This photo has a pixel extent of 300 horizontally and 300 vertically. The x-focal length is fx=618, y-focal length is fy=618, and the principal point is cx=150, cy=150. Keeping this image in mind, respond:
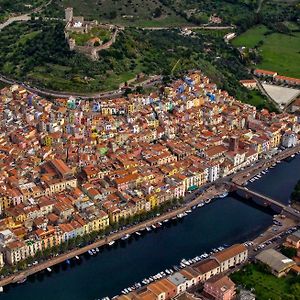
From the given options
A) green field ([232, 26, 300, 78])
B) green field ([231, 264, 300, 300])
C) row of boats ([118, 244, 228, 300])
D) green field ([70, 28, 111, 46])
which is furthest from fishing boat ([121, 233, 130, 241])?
green field ([232, 26, 300, 78])

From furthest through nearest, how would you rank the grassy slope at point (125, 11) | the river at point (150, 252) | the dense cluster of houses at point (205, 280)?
the grassy slope at point (125, 11) < the river at point (150, 252) < the dense cluster of houses at point (205, 280)

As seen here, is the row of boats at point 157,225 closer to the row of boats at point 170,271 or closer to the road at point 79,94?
the row of boats at point 170,271

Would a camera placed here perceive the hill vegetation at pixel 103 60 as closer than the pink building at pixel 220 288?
No

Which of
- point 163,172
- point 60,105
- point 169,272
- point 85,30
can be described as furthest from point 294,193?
point 85,30

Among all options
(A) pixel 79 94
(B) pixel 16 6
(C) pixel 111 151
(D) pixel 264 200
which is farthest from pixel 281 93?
(B) pixel 16 6

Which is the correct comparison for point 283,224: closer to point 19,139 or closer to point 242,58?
point 19,139

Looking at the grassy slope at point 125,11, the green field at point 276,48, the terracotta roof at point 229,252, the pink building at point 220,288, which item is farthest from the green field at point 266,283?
the grassy slope at point 125,11

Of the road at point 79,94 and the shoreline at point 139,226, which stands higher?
the road at point 79,94

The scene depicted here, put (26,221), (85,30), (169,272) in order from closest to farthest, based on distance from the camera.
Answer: (169,272) → (26,221) → (85,30)

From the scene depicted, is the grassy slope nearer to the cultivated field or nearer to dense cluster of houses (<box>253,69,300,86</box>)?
dense cluster of houses (<box>253,69,300,86</box>)
